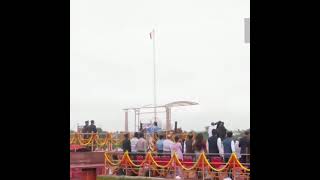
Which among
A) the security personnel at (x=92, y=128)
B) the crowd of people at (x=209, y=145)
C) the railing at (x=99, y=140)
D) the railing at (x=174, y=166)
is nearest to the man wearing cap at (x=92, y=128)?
the security personnel at (x=92, y=128)

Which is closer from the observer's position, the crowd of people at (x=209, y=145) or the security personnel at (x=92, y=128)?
the crowd of people at (x=209, y=145)

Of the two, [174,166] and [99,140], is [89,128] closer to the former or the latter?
[99,140]

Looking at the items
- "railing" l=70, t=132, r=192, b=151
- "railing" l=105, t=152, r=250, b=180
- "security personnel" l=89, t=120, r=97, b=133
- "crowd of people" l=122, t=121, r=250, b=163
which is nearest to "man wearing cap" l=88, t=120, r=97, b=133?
"security personnel" l=89, t=120, r=97, b=133

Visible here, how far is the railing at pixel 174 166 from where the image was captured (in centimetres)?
730

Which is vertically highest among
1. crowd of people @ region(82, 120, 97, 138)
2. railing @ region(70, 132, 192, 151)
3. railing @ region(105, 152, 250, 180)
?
crowd of people @ region(82, 120, 97, 138)

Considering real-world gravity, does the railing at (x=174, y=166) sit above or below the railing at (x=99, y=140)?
below

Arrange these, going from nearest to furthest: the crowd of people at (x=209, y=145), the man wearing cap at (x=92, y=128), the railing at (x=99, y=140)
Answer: the crowd of people at (x=209, y=145)
the railing at (x=99, y=140)
the man wearing cap at (x=92, y=128)

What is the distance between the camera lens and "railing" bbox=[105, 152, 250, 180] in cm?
730

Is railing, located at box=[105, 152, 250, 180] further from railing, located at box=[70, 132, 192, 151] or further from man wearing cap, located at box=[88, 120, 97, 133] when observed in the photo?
man wearing cap, located at box=[88, 120, 97, 133]

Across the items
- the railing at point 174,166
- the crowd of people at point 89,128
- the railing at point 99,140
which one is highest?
the crowd of people at point 89,128

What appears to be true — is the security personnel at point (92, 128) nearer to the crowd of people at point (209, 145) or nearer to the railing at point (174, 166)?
the railing at point (174, 166)
